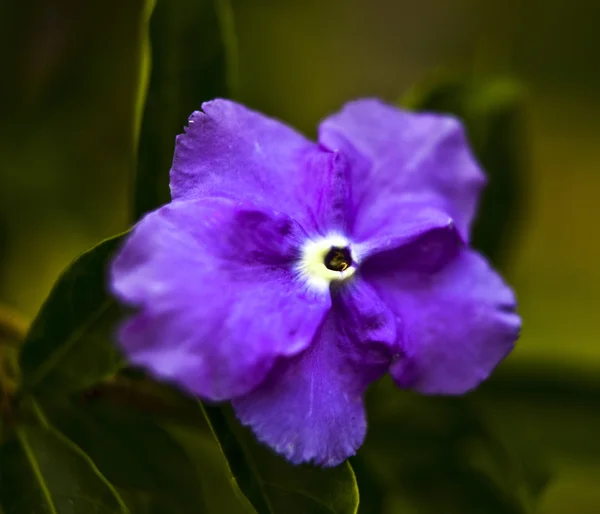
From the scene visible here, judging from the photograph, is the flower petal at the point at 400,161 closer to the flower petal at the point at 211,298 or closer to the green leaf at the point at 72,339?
the flower petal at the point at 211,298

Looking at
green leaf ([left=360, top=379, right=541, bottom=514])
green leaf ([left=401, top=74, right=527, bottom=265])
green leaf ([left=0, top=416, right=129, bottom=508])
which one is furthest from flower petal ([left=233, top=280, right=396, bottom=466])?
green leaf ([left=401, top=74, right=527, bottom=265])

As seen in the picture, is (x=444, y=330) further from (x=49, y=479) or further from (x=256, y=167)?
(x=49, y=479)

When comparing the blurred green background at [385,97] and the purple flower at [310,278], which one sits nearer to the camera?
the purple flower at [310,278]

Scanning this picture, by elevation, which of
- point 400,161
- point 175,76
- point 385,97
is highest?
point 175,76

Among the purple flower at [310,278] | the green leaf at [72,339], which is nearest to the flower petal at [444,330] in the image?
the purple flower at [310,278]

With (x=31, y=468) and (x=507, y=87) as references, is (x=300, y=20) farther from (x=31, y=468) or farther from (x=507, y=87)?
(x=31, y=468)

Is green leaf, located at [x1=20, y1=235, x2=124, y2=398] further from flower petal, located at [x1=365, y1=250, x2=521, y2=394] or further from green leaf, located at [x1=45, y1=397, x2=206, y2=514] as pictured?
flower petal, located at [x1=365, y1=250, x2=521, y2=394]

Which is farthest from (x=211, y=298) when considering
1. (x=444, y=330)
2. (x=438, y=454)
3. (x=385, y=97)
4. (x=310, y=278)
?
(x=385, y=97)
